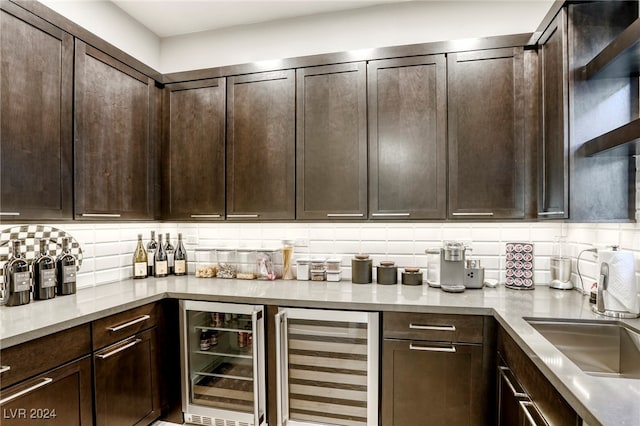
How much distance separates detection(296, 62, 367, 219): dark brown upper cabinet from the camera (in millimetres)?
2199

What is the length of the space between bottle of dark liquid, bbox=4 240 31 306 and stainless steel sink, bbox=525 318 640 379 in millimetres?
2507

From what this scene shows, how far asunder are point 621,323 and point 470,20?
6.56 feet

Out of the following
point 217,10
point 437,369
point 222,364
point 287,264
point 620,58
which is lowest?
A: point 222,364

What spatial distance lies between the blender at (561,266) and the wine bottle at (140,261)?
2.84 metres

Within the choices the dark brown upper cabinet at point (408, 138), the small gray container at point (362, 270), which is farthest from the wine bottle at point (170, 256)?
the dark brown upper cabinet at point (408, 138)

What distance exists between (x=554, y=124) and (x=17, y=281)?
113 inches

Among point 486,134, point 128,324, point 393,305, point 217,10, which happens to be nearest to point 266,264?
point 128,324

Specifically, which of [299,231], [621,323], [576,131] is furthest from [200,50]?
[621,323]

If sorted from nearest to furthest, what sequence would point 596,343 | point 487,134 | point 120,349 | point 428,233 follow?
point 596,343
point 120,349
point 487,134
point 428,233

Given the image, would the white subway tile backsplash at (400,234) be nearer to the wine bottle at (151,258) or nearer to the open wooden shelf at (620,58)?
the open wooden shelf at (620,58)

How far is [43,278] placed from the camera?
1.88 meters

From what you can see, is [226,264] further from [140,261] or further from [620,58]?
[620,58]

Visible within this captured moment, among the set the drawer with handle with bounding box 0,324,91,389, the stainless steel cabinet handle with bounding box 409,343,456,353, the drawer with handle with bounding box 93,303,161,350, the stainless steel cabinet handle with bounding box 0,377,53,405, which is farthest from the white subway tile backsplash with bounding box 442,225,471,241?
the stainless steel cabinet handle with bounding box 0,377,53,405

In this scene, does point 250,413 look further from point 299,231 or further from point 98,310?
point 299,231
